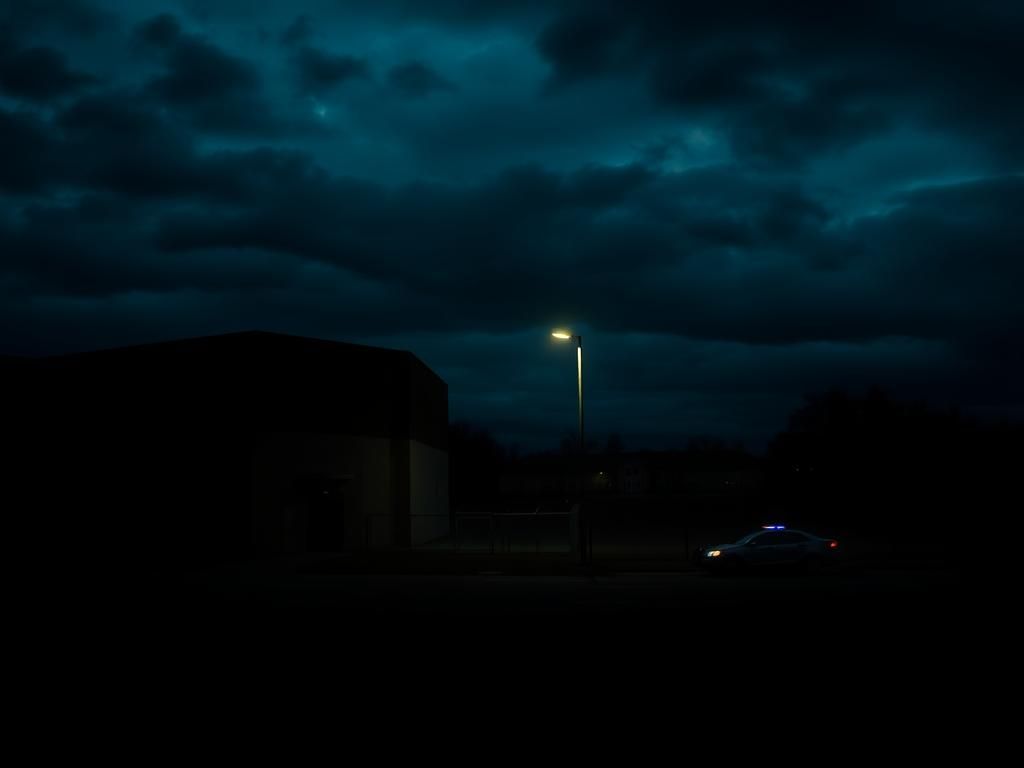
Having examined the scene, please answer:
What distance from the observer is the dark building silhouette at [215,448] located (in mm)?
35406

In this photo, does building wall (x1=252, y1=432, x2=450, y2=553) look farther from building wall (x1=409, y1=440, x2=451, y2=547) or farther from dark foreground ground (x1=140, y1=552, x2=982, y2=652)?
dark foreground ground (x1=140, y1=552, x2=982, y2=652)

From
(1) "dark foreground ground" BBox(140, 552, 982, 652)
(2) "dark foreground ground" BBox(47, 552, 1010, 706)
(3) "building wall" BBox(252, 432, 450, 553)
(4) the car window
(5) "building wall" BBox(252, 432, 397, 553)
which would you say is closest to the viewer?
(2) "dark foreground ground" BBox(47, 552, 1010, 706)

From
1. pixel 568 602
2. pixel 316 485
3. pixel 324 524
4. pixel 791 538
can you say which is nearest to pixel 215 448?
pixel 316 485

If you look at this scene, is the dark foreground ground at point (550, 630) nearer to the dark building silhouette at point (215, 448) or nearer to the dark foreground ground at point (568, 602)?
the dark foreground ground at point (568, 602)

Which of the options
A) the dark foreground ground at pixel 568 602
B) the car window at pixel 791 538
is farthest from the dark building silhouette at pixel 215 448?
the car window at pixel 791 538

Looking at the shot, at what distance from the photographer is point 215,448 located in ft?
117

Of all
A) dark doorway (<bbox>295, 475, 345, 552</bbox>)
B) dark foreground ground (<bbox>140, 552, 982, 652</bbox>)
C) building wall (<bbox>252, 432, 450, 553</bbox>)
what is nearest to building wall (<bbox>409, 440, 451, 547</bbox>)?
building wall (<bbox>252, 432, 450, 553</bbox>)

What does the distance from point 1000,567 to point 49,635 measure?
84.0ft

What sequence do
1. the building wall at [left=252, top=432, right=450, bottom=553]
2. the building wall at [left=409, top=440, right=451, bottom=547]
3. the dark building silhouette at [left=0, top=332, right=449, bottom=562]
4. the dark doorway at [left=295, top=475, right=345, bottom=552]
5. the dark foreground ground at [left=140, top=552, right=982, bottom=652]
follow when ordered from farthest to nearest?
the building wall at [left=409, top=440, right=451, bottom=547] → the dark doorway at [left=295, top=475, right=345, bottom=552] → the building wall at [left=252, top=432, right=450, bottom=553] → the dark building silhouette at [left=0, top=332, right=449, bottom=562] → the dark foreground ground at [left=140, top=552, right=982, bottom=652]

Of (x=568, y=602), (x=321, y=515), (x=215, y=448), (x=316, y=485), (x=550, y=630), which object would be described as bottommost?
(x=568, y=602)

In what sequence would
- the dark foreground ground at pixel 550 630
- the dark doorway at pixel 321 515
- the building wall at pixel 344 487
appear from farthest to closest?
the dark doorway at pixel 321 515
the building wall at pixel 344 487
the dark foreground ground at pixel 550 630

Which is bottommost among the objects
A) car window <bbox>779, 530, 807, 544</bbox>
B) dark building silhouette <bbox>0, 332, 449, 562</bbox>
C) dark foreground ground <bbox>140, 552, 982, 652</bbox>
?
dark foreground ground <bbox>140, 552, 982, 652</bbox>

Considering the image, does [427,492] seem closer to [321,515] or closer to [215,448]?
[321,515]

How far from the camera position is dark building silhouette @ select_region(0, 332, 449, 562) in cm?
3541
